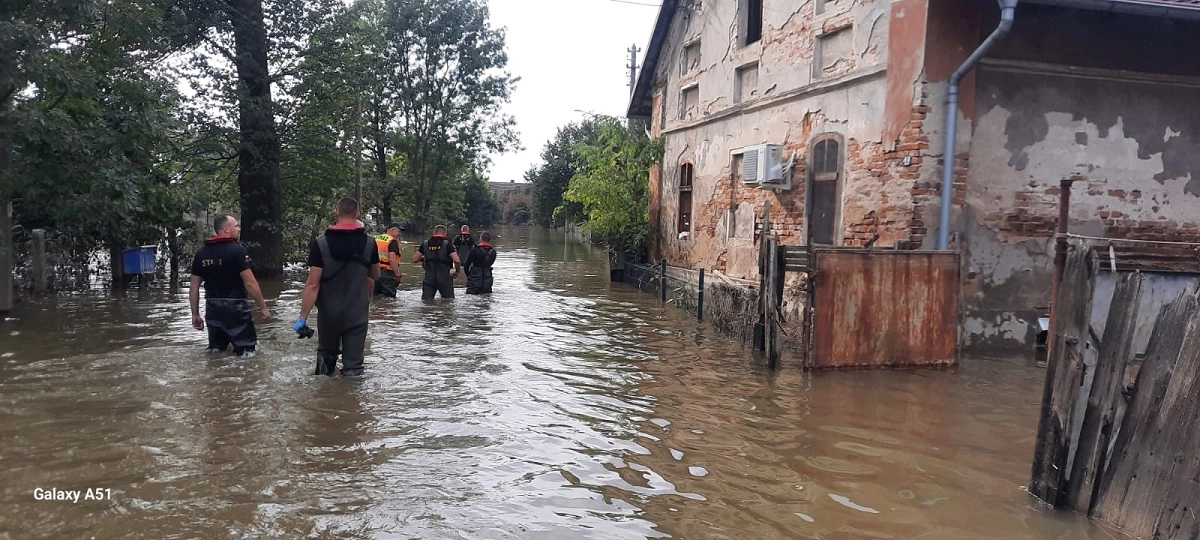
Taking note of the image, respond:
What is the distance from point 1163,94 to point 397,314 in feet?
36.5

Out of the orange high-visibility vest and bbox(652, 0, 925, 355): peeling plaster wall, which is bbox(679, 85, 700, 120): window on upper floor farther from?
the orange high-visibility vest

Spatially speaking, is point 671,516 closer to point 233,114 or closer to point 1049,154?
point 1049,154

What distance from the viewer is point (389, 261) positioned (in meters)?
13.1

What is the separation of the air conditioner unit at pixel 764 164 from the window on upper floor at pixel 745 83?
1469mm

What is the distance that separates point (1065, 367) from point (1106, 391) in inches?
8.9

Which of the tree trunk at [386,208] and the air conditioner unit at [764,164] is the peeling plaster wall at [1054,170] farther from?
the tree trunk at [386,208]

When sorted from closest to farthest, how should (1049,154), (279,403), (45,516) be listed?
(45,516), (279,403), (1049,154)

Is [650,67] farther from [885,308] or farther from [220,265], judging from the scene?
[220,265]

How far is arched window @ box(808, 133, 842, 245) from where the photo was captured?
10.7 metres

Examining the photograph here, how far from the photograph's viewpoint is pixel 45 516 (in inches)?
154

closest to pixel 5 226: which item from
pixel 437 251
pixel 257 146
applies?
pixel 257 146

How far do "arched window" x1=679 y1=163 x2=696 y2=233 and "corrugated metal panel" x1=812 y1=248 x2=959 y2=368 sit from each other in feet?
27.2

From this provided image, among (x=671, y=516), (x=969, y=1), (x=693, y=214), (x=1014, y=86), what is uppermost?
(x=969, y=1)

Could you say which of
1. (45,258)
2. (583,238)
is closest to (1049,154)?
(45,258)
